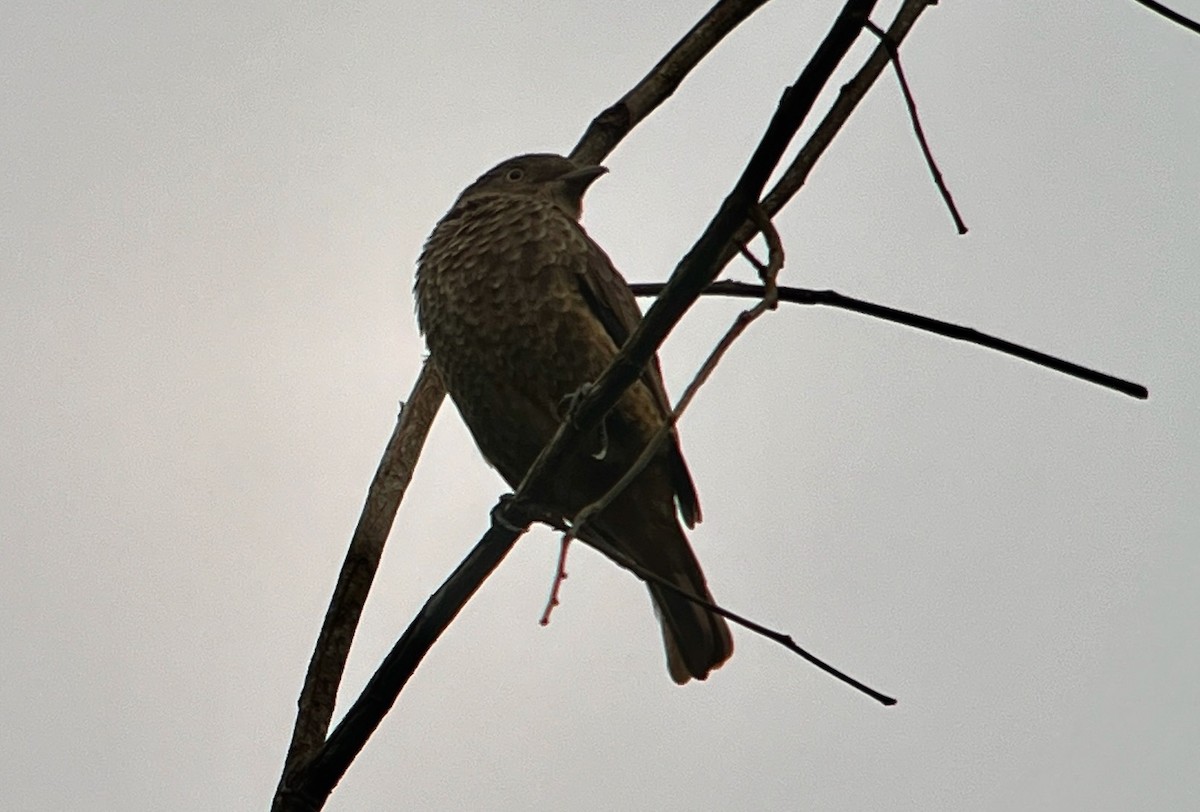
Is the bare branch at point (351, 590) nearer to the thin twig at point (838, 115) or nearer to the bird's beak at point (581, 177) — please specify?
the bird's beak at point (581, 177)

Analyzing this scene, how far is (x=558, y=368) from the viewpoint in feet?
14.5

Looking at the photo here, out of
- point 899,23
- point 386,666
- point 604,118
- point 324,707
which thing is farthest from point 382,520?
point 899,23

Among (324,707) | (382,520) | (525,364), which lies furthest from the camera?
(525,364)

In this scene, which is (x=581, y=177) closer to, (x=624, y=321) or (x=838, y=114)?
(x=624, y=321)

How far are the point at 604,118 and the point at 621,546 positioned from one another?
1.37 metres

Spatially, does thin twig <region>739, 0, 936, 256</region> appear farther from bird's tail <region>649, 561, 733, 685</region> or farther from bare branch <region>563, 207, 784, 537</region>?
bird's tail <region>649, 561, 733, 685</region>

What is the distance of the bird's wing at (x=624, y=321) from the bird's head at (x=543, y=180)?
1.49ft

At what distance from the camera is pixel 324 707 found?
3.46m

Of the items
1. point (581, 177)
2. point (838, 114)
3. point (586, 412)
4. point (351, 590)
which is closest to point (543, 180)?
point (581, 177)

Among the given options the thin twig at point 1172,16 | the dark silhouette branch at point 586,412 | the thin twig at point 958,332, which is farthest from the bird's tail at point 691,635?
the thin twig at point 1172,16

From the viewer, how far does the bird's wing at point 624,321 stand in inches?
176

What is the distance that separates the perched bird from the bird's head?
49 mm

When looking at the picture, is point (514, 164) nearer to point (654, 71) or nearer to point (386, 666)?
point (654, 71)

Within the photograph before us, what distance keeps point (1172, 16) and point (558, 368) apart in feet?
7.73
